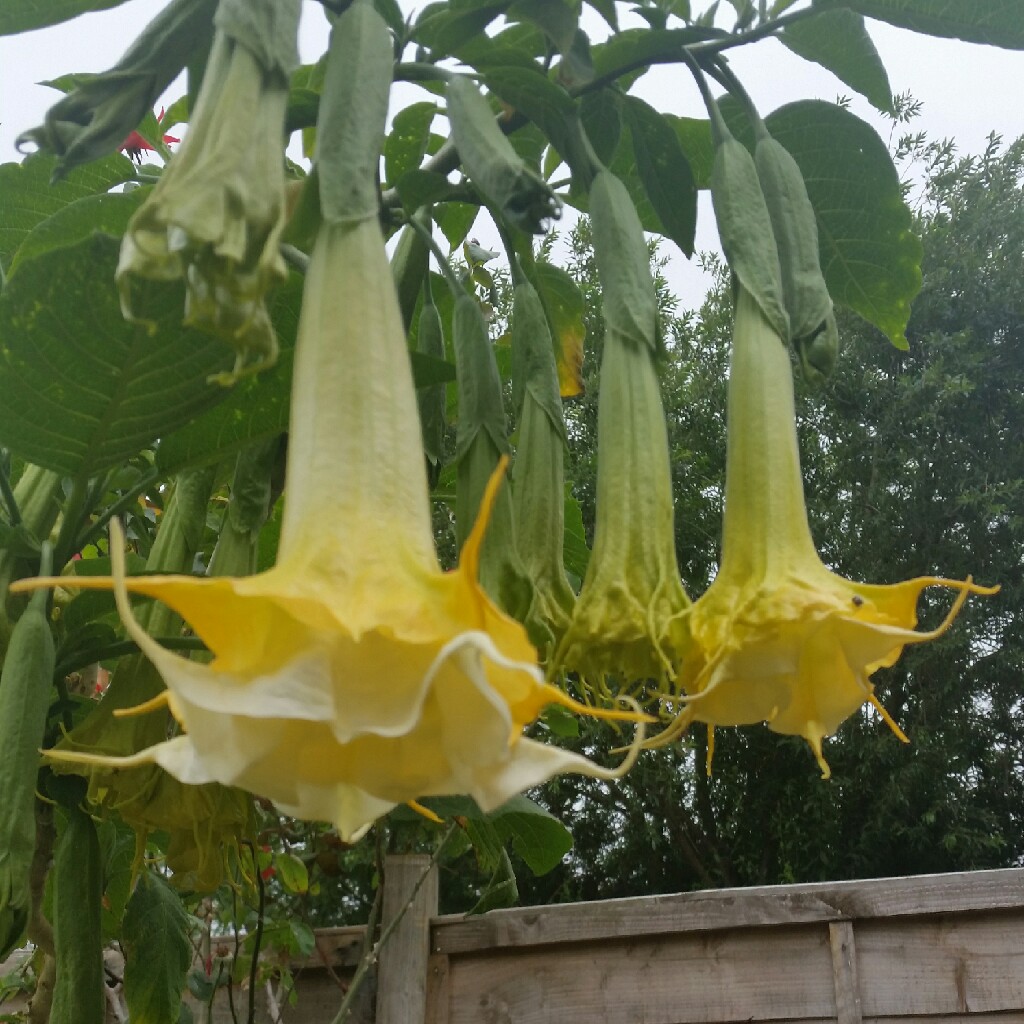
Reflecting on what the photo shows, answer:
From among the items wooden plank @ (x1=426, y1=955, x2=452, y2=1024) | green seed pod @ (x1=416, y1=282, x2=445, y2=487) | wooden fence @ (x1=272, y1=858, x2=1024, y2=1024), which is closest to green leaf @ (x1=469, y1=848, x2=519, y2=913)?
green seed pod @ (x1=416, y1=282, x2=445, y2=487)

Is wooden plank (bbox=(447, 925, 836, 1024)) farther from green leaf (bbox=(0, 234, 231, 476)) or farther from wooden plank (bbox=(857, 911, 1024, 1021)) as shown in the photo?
green leaf (bbox=(0, 234, 231, 476))

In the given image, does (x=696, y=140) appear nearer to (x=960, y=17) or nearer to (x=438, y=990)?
(x=960, y=17)

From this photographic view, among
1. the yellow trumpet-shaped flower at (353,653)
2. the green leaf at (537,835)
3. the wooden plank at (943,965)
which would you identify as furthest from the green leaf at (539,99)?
the wooden plank at (943,965)

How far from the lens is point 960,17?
56cm

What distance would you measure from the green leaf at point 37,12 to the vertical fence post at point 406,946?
5.54ft

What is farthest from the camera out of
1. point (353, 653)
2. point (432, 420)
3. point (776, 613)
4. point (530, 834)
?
point (530, 834)

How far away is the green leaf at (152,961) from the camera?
747mm

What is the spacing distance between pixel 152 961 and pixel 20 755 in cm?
40

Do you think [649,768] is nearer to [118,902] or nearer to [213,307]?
[118,902]

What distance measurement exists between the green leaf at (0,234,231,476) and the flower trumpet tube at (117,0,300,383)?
124mm

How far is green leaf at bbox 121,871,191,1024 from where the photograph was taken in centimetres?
75

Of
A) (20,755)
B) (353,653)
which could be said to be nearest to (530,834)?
(20,755)

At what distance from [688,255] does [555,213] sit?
9.6 inches

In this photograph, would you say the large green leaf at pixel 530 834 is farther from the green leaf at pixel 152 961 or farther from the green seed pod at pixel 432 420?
the green seed pod at pixel 432 420
